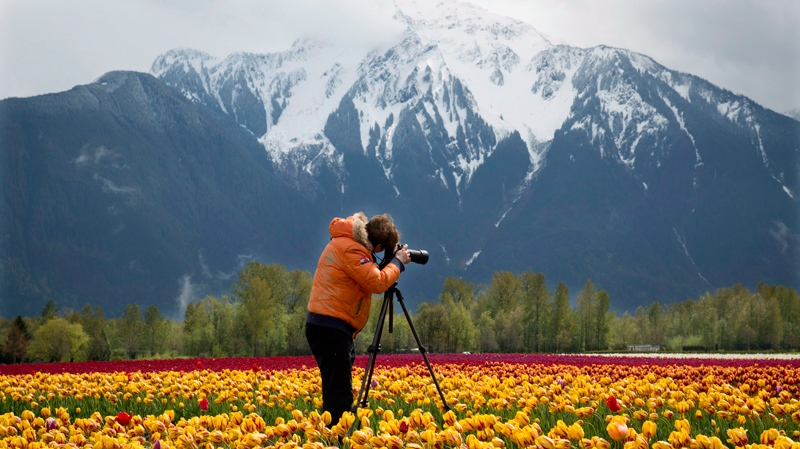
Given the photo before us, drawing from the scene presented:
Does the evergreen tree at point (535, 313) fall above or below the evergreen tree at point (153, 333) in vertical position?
above

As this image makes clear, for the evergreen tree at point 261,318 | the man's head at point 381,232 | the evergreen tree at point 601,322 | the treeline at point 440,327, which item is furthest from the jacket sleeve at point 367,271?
the evergreen tree at point 601,322

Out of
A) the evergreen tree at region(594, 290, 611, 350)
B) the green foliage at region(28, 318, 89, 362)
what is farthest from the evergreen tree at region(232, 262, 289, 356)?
the evergreen tree at region(594, 290, 611, 350)

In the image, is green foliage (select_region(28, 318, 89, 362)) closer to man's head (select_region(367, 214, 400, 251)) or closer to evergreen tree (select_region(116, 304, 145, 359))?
evergreen tree (select_region(116, 304, 145, 359))

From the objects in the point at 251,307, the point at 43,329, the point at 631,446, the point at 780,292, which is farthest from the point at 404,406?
the point at 780,292

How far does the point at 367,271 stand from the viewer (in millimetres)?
8734

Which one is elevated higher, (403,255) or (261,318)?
(261,318)

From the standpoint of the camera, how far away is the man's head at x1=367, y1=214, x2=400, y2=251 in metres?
9.23

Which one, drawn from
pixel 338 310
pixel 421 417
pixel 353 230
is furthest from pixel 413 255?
pixel 421 417

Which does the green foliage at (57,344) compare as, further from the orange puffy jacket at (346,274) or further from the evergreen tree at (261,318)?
the orange puffy jacket at (346,274)

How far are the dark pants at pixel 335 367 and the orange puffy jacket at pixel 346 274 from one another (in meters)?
0.23

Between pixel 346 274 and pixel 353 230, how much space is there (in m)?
0.53

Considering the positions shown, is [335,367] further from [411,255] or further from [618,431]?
[618,431]

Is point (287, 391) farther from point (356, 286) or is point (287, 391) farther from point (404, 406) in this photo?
point (356, 286)

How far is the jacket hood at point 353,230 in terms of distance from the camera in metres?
9.04
